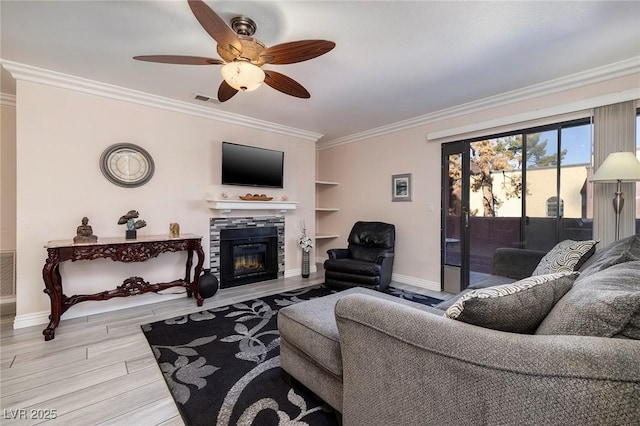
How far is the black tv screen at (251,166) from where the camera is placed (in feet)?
12.8

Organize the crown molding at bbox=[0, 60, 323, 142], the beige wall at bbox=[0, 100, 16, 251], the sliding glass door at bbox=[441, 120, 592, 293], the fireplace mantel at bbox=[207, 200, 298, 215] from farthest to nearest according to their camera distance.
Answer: the fireplace mantel at bbox=[207, 200, 298, 215]
the beige wall at bbox=[0, 100, 16, 251]
the sliding glass door at bbox=[441, 120, 592, 293]
the crown molding at bbox=[0, 60, 323, 142]

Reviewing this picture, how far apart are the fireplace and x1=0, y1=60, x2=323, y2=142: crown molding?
5.31 ft

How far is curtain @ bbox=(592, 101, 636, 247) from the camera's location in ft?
8.16

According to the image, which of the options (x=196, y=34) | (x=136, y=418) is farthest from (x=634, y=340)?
(x=196, y=34)

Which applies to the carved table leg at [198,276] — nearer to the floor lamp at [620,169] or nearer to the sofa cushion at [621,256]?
the sofa cushion at [621,256]

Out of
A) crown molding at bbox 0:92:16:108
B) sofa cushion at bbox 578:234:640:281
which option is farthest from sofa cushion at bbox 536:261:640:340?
crown molding at bbox 0:92:16:108

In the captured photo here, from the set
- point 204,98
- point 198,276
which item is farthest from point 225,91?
point 198,276

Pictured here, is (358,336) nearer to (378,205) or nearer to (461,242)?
(461,242)

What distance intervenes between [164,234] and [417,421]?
3350 millimetres

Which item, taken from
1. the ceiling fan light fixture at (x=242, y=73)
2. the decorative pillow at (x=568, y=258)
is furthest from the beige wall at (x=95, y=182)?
the decorative pillow at (x=568, y=258)

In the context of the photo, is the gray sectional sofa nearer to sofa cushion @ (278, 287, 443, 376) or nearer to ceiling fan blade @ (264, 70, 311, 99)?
sofa cushion @ (278, 287, 443, 376)

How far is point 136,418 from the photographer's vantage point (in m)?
1.53

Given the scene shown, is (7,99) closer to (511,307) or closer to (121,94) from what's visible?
(121,94)

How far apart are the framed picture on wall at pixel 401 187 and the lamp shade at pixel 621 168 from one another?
7.18 feet
